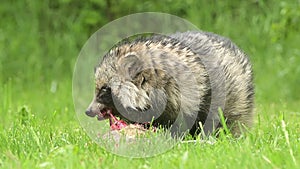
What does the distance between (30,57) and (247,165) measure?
6.25 metres

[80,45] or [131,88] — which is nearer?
[131,88]

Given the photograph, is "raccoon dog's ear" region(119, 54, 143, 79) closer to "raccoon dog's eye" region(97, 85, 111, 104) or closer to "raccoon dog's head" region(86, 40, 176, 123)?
"raccoon dog's head" region(86, 40, 176, 123)

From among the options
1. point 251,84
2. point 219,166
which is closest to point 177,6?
point 251,84

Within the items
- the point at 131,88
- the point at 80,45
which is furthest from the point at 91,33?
the point at 131,88

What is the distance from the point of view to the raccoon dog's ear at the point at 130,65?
4523mm

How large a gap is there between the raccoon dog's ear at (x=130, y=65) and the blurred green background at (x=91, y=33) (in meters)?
3.34

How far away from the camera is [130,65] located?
4.54m

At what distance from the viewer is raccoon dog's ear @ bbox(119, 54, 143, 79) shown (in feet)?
14.8

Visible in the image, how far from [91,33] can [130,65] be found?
545 cm

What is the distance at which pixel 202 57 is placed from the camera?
188 inches

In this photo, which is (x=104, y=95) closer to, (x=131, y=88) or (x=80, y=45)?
(x=131, y=88)

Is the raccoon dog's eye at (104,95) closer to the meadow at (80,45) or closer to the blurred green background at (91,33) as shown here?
the meadow at (80,45)

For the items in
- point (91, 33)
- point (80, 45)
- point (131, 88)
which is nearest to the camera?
point (131, 88)

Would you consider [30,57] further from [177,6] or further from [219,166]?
[219,166]
